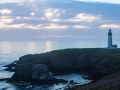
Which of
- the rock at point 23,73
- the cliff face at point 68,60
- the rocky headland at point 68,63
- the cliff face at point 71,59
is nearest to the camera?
the rock at point 23,73

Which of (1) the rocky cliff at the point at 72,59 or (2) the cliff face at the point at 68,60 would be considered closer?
(1) the rocky cliff at the point at 72,59

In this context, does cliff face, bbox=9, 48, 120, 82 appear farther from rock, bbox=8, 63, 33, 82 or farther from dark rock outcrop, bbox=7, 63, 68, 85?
dark rock outcrop, bbox=7, 63, 68, 85

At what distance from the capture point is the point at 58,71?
8725 cm

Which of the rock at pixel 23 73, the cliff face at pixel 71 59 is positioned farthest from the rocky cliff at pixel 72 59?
the rock at pixel 23 73

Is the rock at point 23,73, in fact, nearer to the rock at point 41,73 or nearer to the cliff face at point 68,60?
the rock at point 41,73

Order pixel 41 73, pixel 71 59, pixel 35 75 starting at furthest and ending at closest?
1. pixel 71 59
2. pixel 35 75
3. pixel 41 73

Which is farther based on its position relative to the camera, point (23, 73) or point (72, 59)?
point (72, 59)

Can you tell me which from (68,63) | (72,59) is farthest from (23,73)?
(72,59)

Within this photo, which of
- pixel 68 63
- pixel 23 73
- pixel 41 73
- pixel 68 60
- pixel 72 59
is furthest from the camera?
pixel 72 59

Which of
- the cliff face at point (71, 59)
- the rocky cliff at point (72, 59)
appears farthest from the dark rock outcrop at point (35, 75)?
the cliff face at point (71, 59)

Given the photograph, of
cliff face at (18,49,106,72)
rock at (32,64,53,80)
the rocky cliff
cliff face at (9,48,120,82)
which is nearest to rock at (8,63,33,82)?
rock at (32,64,53,80)

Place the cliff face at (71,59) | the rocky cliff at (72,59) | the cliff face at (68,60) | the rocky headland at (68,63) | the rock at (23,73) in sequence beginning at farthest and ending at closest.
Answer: the cliff face at (68,60) < the cliff face at (71,59) < the rocky cliff at (72,59) < the rocky headland at (68,63) < the rock at (23,73)

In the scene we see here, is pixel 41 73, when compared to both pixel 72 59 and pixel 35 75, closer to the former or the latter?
pixel 35 75

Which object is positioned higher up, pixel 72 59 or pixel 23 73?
pixel 72 59
